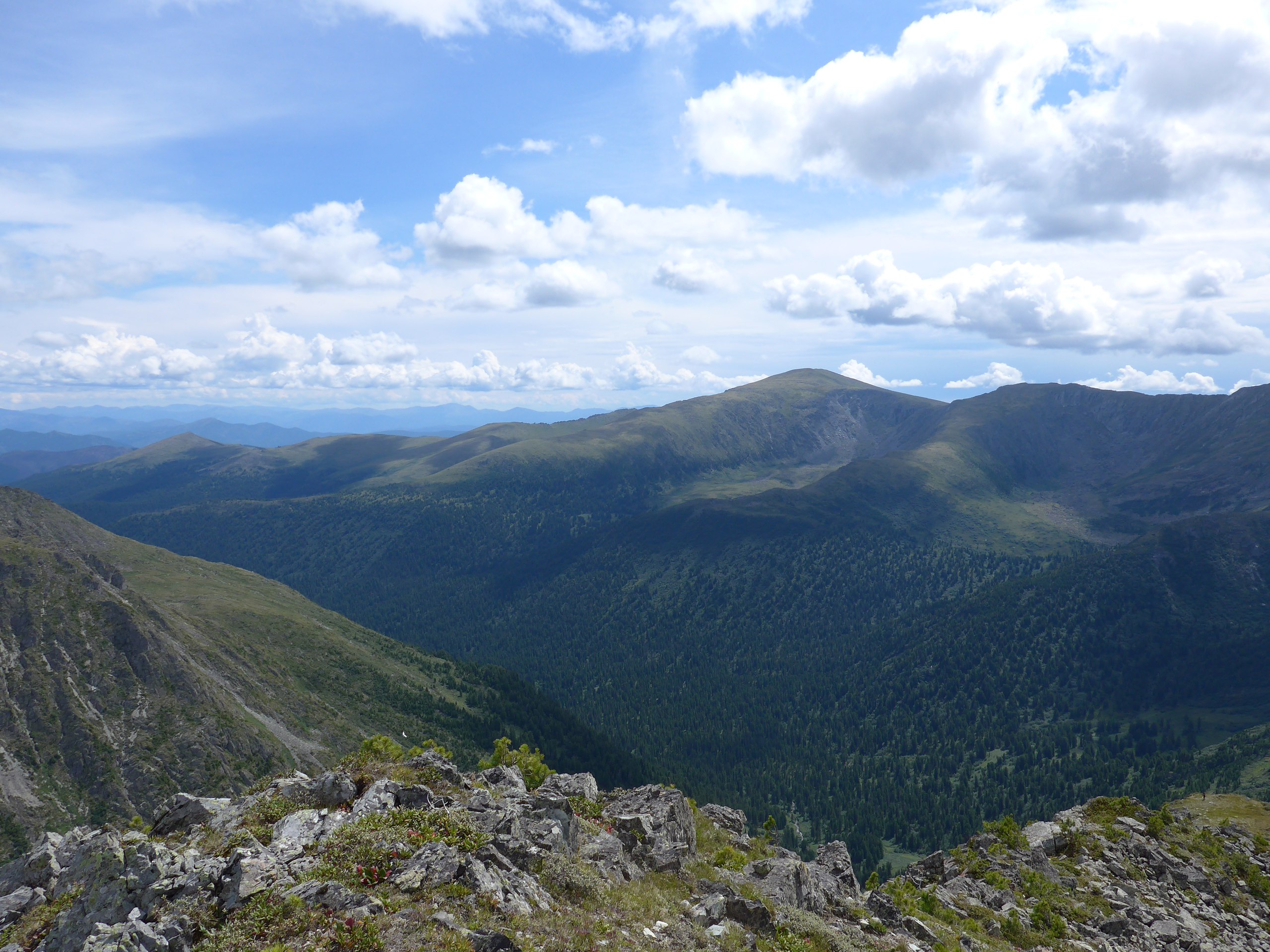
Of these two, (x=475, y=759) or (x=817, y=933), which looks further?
(x=475, y=759)

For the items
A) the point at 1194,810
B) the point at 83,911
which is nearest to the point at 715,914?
the point at 83,911

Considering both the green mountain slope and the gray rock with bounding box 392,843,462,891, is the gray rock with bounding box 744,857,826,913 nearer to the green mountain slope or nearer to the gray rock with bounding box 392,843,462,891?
the gray rock with bounding box 392,843,462,891

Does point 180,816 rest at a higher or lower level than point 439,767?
higher

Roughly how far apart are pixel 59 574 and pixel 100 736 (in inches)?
2102

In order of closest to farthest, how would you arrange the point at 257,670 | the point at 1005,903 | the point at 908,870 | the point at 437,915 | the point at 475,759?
the point at 437,915 < the point at 1005,903 < the point at 908,870 < the point at 257,670 < the point at 475,759

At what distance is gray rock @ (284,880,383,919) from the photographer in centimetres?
2180

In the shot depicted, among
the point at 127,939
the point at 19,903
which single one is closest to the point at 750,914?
the point at 127,939

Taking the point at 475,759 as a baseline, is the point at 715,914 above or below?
above

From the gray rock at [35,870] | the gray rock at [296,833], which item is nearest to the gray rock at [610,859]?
the gray rock at [296,833]

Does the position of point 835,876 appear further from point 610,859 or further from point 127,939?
point 127,939

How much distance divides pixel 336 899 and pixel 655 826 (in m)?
20.5

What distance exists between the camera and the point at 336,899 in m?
22.2

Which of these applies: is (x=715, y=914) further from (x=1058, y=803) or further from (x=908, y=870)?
(x=1058, y=803)

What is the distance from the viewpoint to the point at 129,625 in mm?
134625
